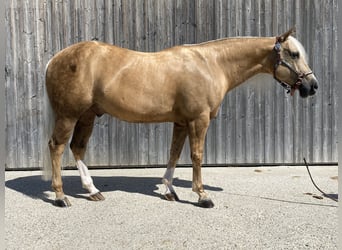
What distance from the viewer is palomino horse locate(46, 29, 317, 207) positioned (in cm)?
377

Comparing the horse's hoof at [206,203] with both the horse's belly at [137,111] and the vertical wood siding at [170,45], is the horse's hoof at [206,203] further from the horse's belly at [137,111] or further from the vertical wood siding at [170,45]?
the vertical wood siding at [170,45]

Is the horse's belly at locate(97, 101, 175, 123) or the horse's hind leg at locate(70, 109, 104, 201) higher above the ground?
the horse's belly at locate(97, 101, 175, 123)

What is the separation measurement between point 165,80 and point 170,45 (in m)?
1.81

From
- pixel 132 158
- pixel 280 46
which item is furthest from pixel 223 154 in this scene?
pixel 280 46

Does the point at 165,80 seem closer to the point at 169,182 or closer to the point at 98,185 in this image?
the point at 169,182

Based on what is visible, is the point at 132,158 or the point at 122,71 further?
the point at 132,158

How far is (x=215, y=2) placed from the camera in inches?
A: 215

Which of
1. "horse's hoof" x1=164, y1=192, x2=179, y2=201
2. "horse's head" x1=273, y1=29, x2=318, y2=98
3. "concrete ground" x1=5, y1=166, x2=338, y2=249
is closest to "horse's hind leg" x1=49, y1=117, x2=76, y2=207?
"concrete ground" x1=5, y1=166, x2=338, y2=249

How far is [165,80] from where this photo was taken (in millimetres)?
3807

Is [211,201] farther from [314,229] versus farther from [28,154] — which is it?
[28,154]

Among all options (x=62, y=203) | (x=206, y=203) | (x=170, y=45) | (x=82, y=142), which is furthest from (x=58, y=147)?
(x=170, y=45)

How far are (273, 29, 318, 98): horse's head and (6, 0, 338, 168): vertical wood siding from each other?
60.7 inches

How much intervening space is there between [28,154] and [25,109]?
2.25ft

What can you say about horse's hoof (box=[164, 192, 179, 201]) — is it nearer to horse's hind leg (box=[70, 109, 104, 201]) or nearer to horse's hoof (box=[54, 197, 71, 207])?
horse's hind leg (box=[70, 109, 104, 201])
